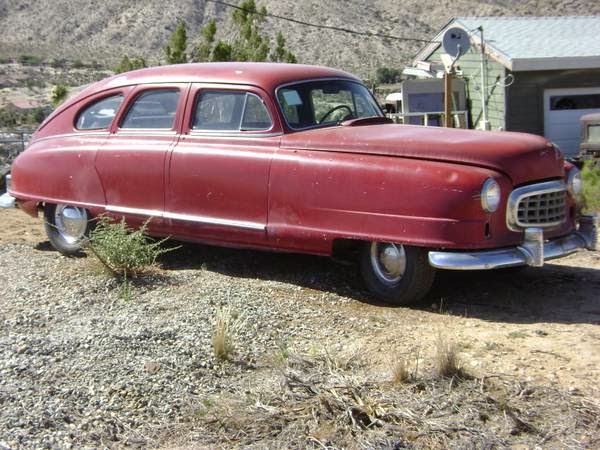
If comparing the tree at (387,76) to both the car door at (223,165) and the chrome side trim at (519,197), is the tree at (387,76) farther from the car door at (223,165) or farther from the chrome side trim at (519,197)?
the chrome side trim at (519,197)

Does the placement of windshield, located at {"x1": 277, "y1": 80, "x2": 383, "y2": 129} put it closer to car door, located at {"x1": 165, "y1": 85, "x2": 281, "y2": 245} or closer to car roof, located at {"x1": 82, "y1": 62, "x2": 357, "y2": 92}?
car roof, located at {"x1": 82, "y1": 62, "x2": 357, "y2": 92}

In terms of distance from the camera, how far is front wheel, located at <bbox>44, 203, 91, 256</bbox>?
7.66 m

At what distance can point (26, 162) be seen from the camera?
8023mm

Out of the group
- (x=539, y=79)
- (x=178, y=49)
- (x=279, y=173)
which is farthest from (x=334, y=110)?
(x=539, y=79)

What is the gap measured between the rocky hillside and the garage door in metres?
26.8

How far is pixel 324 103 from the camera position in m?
6.96

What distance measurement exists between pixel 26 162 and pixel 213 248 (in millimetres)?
1911

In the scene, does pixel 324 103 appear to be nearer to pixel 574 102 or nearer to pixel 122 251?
pixel 122 251

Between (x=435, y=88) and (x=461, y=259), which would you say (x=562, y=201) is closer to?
(x=461, y=259)

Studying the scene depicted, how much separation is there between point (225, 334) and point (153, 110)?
2.95 meters

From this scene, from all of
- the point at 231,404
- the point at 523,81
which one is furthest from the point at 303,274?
the point at 523,81

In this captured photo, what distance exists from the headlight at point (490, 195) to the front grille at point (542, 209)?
0.76 feet

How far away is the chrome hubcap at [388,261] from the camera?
5.96 meters

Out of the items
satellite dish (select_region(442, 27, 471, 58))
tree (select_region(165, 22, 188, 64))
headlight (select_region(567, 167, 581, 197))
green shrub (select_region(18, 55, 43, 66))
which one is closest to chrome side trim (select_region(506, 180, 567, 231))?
headlight (select_region(567, 167, 581, 197))
